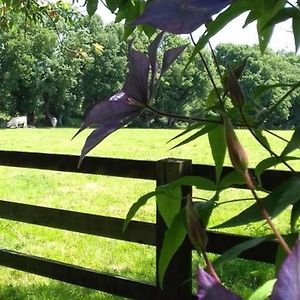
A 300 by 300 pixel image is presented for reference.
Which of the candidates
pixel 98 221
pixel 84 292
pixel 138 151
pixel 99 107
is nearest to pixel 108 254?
pixel 84 292

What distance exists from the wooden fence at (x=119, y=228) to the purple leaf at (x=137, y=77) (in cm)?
119

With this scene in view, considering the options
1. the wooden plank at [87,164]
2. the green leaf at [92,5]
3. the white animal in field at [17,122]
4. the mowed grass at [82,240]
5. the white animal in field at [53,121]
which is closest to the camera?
the green leaf at [92,5]

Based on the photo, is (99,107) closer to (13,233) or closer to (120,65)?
(13,233)

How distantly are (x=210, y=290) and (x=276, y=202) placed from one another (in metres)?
0.14

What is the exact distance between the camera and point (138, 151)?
11.0 meters

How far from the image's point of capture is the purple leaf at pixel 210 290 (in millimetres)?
161

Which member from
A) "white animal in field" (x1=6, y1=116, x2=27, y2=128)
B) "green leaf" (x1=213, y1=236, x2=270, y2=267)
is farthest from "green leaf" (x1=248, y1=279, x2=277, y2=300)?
"white animal in field" (x1=6, y1=116, x2=27, y2=128)

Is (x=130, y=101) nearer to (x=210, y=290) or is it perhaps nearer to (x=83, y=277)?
(x=210, y=290)

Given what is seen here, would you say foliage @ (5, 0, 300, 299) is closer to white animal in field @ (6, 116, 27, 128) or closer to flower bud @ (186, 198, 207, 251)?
flower bud @ (186, 198, 207, 251)

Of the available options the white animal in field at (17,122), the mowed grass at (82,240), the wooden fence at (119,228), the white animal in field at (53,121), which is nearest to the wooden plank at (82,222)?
the wooden fence at (119,228)

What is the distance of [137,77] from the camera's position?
305mm

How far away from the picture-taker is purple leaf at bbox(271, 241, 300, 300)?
0.15 m

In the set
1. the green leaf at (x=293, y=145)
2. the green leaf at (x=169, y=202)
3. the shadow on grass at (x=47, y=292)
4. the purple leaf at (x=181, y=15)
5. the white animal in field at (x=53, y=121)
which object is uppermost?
the purple leaf at (x=181, y=15)

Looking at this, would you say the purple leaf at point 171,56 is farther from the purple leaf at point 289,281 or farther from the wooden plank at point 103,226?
the wooden plank at point 103,226
